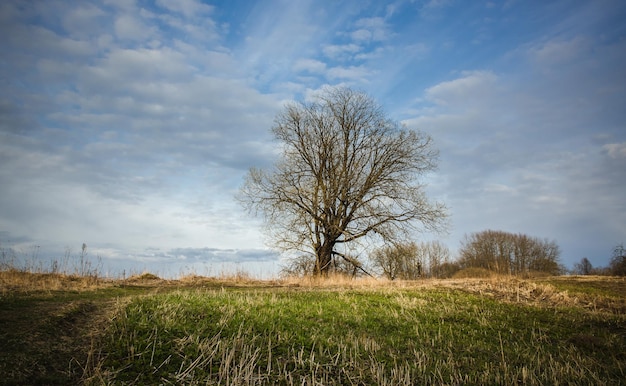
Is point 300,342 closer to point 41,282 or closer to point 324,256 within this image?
point 41,282

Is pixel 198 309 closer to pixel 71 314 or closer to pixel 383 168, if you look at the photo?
pixel 71 314

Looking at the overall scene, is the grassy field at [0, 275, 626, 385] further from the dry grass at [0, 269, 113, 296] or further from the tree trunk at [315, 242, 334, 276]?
the tree trunk at [315, 242, 334, 276]

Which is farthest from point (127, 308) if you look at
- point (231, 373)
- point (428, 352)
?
point (428, 352)

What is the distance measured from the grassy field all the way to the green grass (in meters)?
0.02

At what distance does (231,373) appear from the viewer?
521 centimetres

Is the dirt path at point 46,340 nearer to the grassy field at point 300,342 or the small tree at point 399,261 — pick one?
the grassy field at point 300,342

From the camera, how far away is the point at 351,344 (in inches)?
262

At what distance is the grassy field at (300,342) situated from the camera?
521 centimetres

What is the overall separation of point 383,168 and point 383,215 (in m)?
3.26

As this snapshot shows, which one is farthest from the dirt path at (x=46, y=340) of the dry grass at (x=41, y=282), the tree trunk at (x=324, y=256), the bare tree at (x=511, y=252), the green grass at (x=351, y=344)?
the bare tree at (x=511, y=252)

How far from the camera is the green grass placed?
530 cm

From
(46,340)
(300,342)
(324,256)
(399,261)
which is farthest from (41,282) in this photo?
(399,261)

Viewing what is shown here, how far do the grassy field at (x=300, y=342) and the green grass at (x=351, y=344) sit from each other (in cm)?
2

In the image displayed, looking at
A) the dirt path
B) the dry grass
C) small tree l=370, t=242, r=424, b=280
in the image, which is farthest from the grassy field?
small tree l=370, t=242, r=424, b=280
